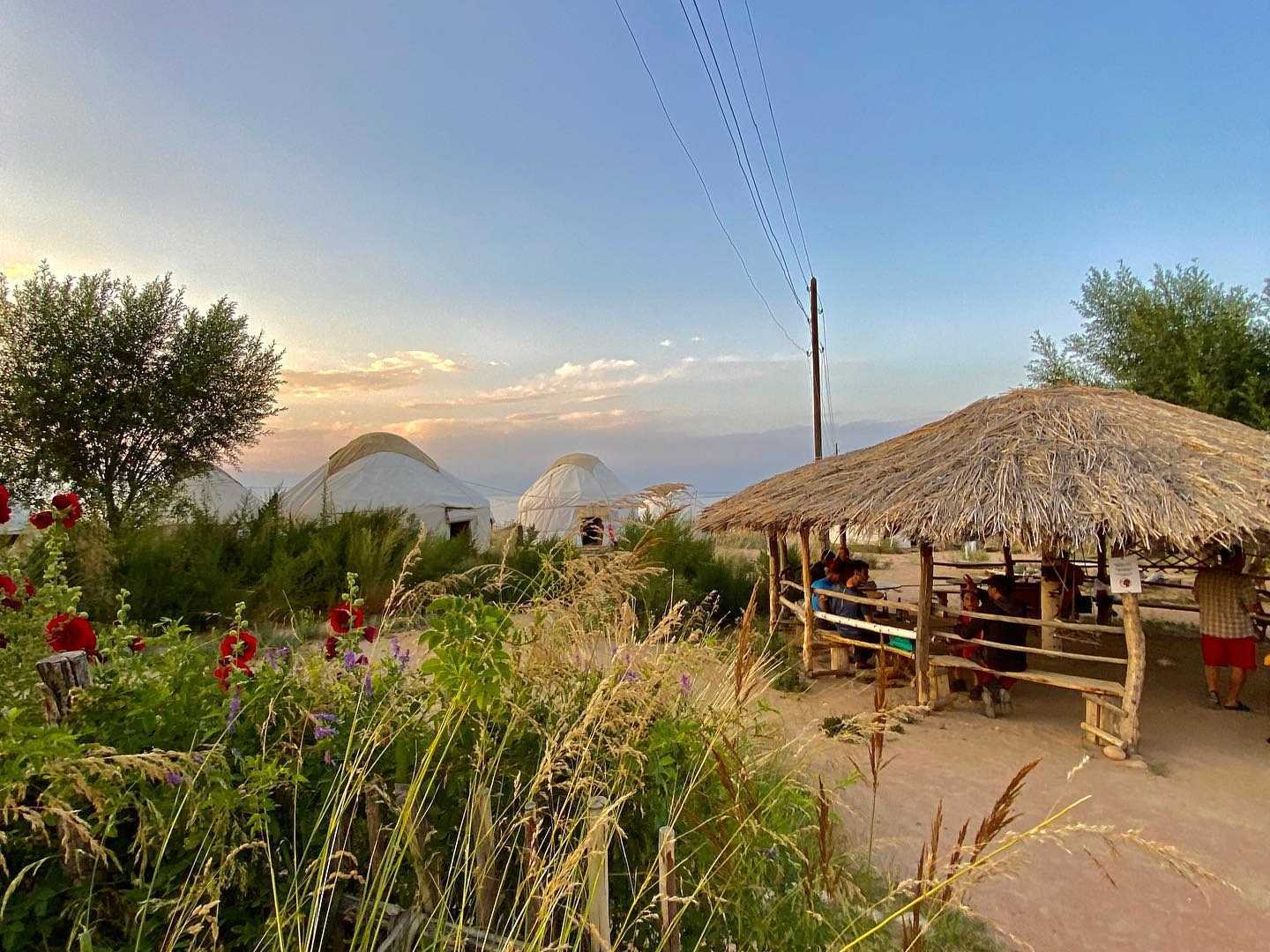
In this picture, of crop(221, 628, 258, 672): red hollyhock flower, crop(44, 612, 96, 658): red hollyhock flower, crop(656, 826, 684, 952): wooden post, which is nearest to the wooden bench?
crop(656, 826, 684, 952): wooden post

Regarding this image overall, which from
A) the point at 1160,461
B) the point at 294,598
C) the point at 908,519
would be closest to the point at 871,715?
the point at 908,519

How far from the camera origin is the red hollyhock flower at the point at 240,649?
1834mm

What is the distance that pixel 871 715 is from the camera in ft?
5.39

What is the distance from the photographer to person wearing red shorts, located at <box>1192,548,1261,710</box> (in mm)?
5297

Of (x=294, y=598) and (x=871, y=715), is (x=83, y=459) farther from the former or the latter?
(x=871, y=715)

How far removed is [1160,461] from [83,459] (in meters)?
16.0

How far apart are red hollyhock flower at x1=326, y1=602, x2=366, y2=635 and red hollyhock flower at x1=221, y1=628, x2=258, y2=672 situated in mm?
203

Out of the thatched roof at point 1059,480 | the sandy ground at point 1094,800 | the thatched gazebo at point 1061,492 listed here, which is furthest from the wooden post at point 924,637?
the thatched roof at point 1059,480

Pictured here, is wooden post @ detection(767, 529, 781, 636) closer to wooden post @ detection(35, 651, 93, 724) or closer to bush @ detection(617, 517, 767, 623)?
bush @ detection(617, 517, 767, 623)

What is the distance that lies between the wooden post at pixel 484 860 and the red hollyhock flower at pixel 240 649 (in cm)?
74

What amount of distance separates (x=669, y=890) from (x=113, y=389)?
48.9 ft

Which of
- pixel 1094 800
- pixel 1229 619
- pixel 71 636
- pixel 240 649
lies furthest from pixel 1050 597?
pixel 71 636

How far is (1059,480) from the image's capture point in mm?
5281

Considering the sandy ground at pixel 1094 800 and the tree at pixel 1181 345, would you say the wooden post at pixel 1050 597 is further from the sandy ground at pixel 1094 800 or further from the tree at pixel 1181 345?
the tree at pixel 1181 345
